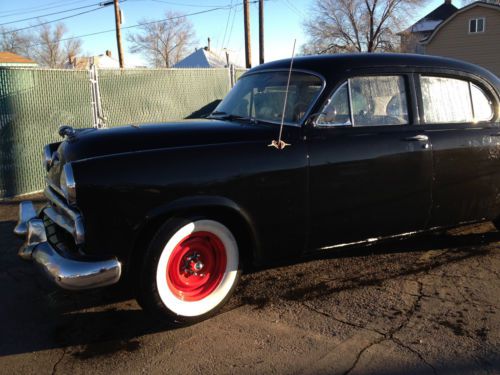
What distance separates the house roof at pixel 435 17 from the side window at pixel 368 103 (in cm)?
5030

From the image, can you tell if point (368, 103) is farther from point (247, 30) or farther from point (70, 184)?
point (247, 30)

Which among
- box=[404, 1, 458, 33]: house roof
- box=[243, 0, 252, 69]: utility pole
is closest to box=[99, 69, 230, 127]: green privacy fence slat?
box=[243, 0, 252, 69]: utility pole

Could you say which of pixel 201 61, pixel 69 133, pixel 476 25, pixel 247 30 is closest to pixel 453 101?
pixel 69 133

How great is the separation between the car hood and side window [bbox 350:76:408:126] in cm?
73

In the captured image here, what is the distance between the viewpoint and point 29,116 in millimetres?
7191

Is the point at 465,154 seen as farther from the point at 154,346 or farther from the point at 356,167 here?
the point at 154,346

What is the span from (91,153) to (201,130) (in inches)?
31.2

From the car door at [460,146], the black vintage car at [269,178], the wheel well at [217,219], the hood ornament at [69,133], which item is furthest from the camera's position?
the car door at [460,146]

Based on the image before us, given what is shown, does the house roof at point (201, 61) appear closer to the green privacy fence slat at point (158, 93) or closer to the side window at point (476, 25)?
the side window at point (476, 25)

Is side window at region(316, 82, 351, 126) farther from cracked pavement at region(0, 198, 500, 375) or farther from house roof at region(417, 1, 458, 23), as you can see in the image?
house roof at region(417, 1, 458, 23)

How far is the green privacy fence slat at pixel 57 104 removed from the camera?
23.0 feet

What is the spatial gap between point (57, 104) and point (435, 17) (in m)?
52.6

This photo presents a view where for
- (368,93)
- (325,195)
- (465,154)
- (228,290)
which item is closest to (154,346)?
(228,290)

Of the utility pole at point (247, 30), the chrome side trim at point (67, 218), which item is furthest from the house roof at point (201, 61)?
the chrome side trim at point (67, 218)
